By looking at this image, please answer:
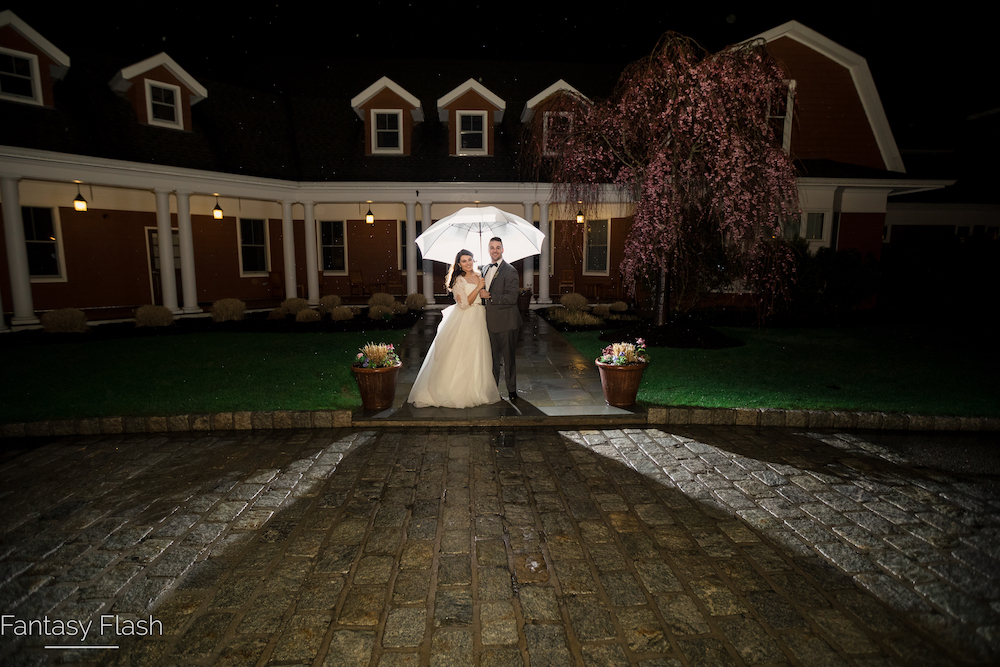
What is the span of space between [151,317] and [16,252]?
2870 mm

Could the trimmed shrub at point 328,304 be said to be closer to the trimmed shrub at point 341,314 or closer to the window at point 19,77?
the trimmed shrub at point 341,314

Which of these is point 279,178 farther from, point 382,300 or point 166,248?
point 382,300

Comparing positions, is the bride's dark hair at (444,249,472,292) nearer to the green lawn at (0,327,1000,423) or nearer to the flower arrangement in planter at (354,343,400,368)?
the flower arrangement in planter at (354,343,400,368)

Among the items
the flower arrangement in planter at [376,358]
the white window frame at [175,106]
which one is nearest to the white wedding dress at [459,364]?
the flower arrangement in planter at [376,358]

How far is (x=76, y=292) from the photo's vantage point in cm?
1445

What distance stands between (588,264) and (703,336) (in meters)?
8.93

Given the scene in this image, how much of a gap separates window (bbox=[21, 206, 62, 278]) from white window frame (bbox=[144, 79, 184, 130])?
366cm

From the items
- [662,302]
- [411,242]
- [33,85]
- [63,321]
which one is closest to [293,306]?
[411,242]

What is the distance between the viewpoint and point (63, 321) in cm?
1130

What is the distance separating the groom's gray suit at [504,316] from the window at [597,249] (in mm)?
12480

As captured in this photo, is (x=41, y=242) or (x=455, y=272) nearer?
(x=455, y=272)

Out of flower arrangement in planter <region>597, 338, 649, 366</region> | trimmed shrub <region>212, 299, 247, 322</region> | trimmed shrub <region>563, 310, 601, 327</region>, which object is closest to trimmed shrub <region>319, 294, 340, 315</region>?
trimmed shrub <region>212, 299, 247, 322</region>

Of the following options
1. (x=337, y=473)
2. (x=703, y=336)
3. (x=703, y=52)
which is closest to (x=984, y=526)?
(x=337, y=473)

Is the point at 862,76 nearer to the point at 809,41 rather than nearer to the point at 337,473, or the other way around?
the point at 809,41
